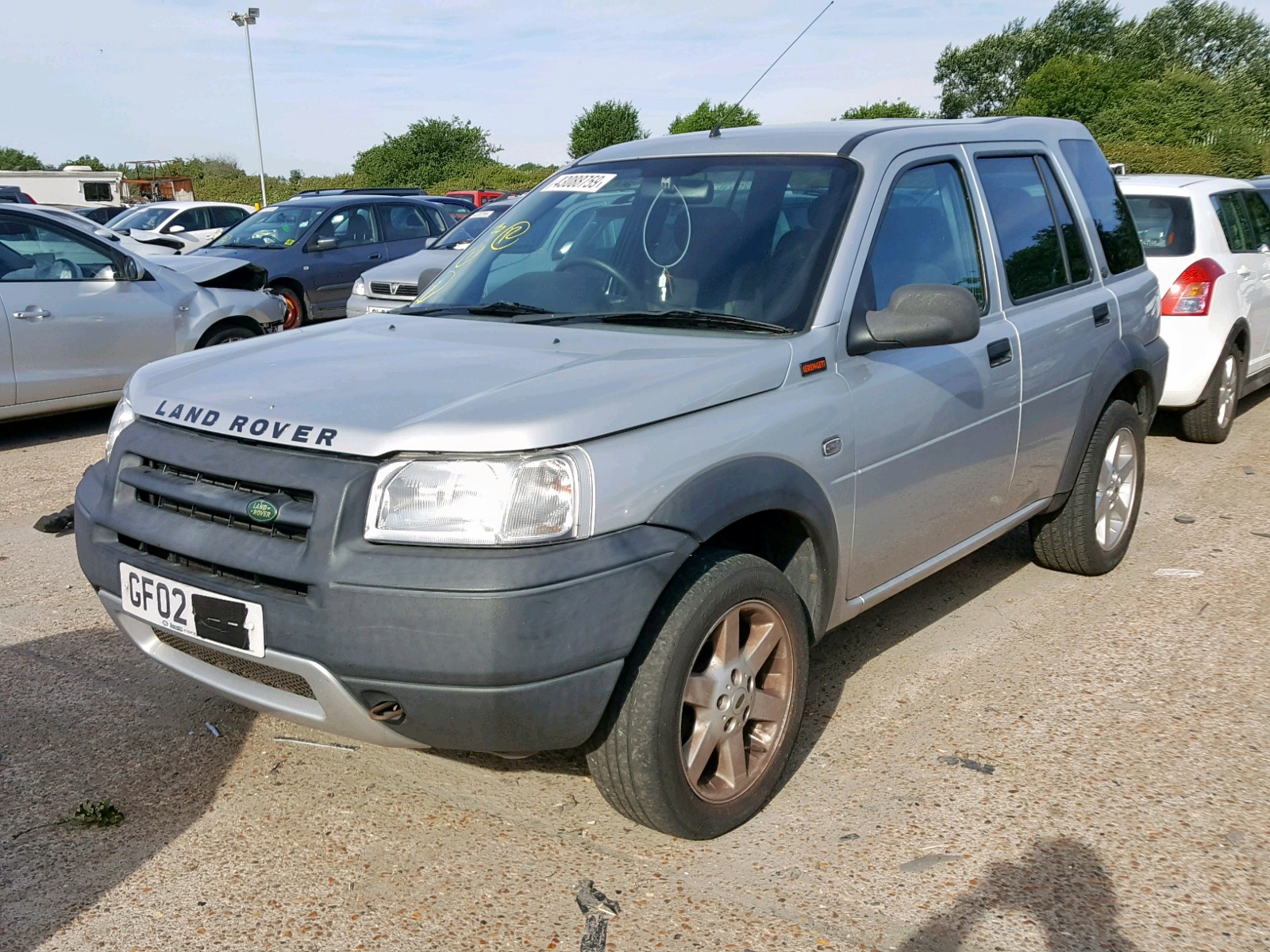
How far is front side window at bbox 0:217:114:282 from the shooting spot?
7.99 meters

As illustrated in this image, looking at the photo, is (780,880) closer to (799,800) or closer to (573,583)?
(799,800)

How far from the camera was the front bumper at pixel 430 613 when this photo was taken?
2.59 meters

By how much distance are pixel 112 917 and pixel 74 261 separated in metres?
6.69

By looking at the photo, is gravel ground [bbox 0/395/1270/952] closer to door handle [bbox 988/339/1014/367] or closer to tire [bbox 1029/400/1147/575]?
tire [bbox 1029/400/1147/575]

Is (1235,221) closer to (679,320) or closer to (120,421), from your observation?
(679,320)

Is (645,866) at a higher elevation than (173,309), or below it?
below

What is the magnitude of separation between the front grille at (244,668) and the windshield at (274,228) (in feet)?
36.0

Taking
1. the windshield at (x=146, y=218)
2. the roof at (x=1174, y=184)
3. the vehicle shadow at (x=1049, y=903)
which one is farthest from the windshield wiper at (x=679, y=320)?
the windshield at (x=146, y=218)

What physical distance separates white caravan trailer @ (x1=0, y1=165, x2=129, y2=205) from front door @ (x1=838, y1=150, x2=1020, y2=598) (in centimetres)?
4195

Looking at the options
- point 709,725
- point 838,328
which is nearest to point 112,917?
point 709,725

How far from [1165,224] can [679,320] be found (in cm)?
582

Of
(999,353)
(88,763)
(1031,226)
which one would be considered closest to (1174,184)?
(1031,226)

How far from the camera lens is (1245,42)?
7231 centimetres

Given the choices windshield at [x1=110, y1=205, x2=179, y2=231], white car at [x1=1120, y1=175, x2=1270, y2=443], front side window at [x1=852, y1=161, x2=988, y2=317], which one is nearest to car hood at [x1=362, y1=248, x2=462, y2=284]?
white car at [x1=1120, y1=175, x2=1270, y2=443]
